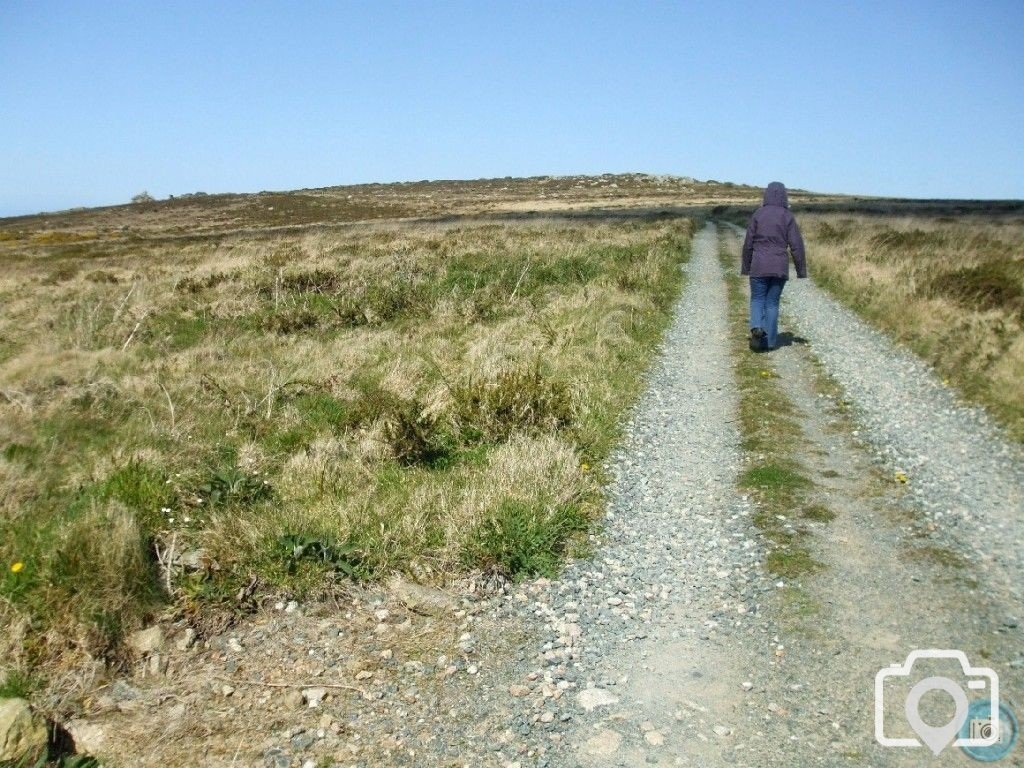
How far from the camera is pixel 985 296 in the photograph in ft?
41.9

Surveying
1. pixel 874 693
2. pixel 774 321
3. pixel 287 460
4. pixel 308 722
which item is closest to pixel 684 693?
pixel 874 693

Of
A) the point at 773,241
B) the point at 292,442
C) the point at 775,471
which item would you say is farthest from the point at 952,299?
the point at 292,442

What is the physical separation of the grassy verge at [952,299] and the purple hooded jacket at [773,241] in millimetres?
2494

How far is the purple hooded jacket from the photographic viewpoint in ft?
37.0

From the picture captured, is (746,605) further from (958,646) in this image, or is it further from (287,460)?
(287,460)

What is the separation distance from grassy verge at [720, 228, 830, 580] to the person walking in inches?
37.9

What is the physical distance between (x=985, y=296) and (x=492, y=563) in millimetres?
11779

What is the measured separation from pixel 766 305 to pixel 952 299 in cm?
408

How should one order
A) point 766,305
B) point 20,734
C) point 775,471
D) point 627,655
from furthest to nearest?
point 766,305
point 775,471
point 627,655
point 20,734

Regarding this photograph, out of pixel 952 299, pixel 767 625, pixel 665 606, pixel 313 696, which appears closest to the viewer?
pixel 313 696

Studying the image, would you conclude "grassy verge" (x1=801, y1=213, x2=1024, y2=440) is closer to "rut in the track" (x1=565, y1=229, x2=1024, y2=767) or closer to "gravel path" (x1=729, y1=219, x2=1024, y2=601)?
"gravel path" (x1=729, y1=219, x2=1024, y2=601)

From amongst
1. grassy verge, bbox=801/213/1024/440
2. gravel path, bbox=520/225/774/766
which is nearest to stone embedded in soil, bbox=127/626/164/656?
gravel path, bbox=520/225/774/766

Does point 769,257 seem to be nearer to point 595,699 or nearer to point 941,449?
point 941,449

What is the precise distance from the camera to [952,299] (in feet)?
43.0
